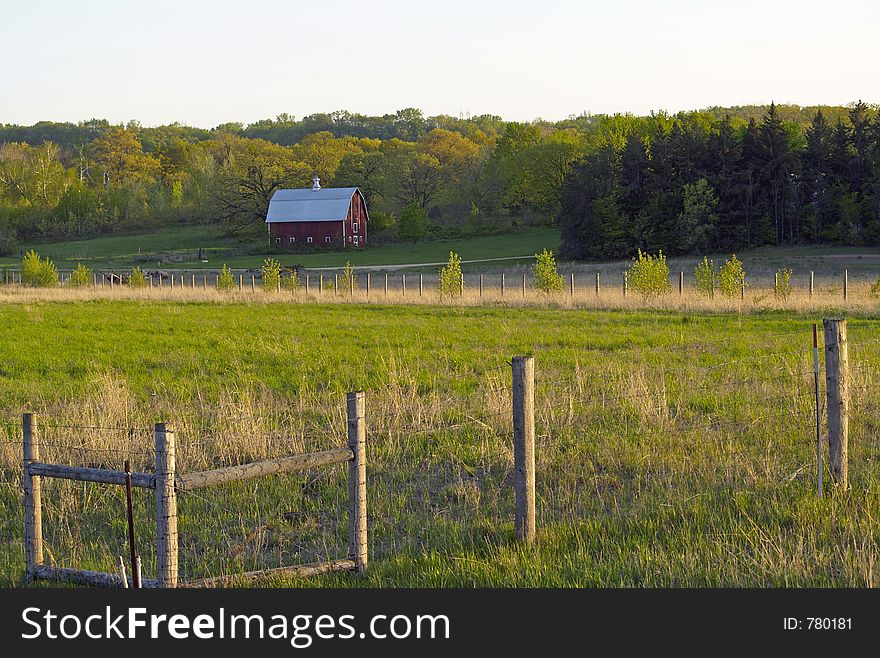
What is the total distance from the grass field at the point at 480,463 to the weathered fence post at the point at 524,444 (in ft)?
0.73

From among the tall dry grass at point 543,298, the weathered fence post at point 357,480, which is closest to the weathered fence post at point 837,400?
the weathered fence post at point 357,480

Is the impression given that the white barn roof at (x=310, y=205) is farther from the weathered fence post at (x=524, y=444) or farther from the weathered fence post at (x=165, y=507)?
the weathered fence post at (x=165, y=507)

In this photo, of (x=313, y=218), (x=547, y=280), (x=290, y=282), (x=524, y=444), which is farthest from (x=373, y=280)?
(x=524, y=444)

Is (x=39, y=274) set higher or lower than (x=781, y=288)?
higher

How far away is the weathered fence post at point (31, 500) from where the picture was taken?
736 centimetres

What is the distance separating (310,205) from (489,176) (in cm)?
2391

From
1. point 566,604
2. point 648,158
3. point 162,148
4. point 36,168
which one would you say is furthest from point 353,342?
point 162,148

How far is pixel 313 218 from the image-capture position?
93.2m

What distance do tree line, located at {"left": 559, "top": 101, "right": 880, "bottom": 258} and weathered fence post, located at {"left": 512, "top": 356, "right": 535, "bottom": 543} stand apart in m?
68.4

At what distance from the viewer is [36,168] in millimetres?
120750

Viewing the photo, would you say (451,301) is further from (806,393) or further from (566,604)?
(566,604)

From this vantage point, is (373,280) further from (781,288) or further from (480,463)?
(480,463)

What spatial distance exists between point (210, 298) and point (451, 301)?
10.6m

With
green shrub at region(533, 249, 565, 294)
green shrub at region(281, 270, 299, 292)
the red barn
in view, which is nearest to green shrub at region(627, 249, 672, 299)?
green shrub at region(533, 249, 565, 294)
